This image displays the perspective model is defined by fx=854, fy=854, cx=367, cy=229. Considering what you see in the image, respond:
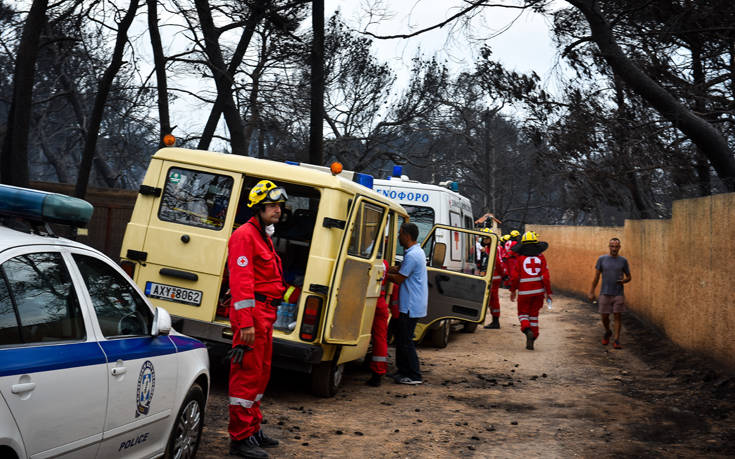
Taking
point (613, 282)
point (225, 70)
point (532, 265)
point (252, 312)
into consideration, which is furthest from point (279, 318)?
point (225, 70)

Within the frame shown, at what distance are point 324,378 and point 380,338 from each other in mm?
1507

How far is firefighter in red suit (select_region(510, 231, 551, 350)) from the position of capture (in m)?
14.0

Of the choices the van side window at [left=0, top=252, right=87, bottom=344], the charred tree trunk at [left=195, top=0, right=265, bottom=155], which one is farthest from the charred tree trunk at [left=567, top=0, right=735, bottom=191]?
the van side window at [left=0, top=252, right=87, bottom=344]

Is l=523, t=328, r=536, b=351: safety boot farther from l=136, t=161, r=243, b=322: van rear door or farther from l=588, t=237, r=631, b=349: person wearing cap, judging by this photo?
l=136, t=161, r=243, b=322: van rear door

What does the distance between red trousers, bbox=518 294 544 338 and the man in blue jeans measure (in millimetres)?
4106

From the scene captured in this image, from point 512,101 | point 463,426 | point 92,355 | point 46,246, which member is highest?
point 512,101

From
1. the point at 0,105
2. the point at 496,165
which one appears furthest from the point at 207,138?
the point at 496,165

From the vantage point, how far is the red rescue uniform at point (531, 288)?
14.0 meters

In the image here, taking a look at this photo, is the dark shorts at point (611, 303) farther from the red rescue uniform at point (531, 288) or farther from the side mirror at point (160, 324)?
the side mirror at point (160, 324)

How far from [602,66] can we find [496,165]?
3594 cm

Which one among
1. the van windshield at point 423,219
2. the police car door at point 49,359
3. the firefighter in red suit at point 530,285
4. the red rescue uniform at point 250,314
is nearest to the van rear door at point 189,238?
the red rescue uniform at point 250,314

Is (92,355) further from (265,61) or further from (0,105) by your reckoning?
(0,105)

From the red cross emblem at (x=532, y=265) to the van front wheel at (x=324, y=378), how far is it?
597 cm

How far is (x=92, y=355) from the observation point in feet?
13.2
